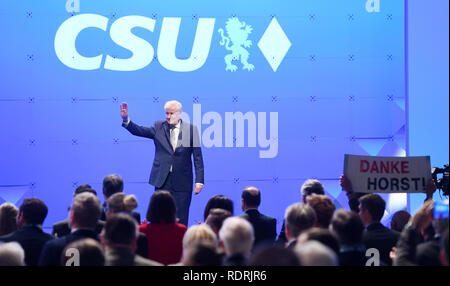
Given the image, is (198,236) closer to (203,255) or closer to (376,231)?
(203,255)

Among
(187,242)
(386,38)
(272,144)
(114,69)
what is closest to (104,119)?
(114,69)

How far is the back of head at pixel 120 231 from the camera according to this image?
139 inches

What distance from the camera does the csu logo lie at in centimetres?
776

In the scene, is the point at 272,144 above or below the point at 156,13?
below

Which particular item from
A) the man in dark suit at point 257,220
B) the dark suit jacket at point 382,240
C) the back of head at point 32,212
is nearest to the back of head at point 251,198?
the man in dark suit at point 257,220

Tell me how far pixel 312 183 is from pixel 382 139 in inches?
106

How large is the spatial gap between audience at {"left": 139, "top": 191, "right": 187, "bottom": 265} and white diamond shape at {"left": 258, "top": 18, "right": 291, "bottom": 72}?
3.60 metres

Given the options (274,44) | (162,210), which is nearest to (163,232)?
(162,210)

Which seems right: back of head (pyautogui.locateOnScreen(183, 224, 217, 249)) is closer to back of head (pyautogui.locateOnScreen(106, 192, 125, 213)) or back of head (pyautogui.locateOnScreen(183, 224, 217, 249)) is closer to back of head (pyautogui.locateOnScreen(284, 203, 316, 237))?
back of head (pyautogui.locateOnScreen(284, 203, 316, 237))

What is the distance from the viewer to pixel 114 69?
25.5 ft

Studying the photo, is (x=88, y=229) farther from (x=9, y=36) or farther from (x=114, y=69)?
(x=9, y=36)

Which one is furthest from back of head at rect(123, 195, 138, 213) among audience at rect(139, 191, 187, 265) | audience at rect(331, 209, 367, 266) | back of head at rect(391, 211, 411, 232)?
back of head at rect(391, 211, 411, 232)

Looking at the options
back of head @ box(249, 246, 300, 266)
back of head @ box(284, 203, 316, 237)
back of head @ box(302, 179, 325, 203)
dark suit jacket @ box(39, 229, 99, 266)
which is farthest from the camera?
back of head @ box(302, 179, 325, 203)

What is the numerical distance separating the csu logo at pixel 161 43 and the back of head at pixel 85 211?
12.6 ft
